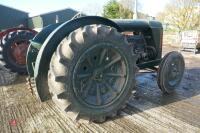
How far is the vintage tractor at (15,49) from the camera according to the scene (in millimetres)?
6234

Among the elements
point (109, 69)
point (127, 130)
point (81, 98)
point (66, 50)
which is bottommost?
point (127, 130)

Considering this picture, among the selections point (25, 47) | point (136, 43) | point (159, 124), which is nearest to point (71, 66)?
point (159, 124)

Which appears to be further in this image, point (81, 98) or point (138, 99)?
point (138, 99)

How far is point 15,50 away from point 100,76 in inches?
146

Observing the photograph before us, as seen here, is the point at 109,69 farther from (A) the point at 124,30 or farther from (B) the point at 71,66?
(A) the point at 124,30

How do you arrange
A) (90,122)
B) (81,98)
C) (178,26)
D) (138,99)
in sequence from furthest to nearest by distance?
(178,26)
(138,99)
(90,122)
(81,98)

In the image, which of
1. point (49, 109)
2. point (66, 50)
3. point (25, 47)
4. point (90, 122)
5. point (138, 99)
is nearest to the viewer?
point (66, 50)

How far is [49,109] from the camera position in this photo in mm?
4078

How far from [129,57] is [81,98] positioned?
0.92m

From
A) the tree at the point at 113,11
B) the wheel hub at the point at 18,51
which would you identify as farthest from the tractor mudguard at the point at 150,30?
the tree at the point at 113,11

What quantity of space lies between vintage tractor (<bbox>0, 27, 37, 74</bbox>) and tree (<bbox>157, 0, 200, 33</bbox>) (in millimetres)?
10327

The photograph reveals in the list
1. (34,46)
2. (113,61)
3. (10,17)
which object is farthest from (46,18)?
(113,61)

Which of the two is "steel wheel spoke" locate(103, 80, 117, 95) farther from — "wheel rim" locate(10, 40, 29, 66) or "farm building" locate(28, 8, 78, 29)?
"farm building" locate(28, 8, 78, 29)

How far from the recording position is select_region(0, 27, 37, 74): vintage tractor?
6234mm
